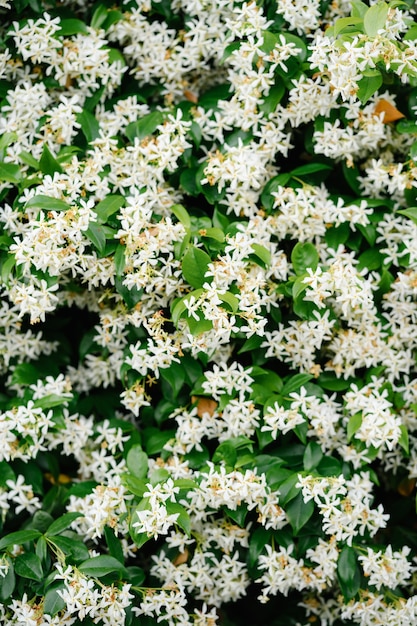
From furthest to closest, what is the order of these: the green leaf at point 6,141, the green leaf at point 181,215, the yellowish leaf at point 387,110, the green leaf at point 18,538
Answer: the yellowish leaf at point 387,110
the green leaf at point 6,141
the green leaf at point 181,215
the green leaf at point 18,538

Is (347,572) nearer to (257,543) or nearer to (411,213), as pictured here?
(257,543)

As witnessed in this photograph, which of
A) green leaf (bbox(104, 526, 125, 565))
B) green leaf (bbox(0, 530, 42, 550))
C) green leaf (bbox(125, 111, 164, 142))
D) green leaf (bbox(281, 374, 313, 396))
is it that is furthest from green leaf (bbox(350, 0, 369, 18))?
green leaf (bbox(0, 530, 42, 550))

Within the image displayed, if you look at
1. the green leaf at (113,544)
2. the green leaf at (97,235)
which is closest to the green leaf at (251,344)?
the green leaf at (97,235)

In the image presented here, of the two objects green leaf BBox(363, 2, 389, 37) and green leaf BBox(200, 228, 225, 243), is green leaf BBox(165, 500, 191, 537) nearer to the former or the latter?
green leaf BBox(200, 228, 225, 243)

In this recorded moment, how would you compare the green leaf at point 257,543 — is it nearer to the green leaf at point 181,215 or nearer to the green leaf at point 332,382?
the green leaf at point 332,382

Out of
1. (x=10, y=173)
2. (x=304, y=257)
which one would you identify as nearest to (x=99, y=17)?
(x=10, y=173)

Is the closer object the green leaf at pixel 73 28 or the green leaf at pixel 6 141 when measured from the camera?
the green leaf at pixel 6 141

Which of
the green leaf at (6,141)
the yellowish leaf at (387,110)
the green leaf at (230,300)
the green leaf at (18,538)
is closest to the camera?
the green leaf at (230,300)

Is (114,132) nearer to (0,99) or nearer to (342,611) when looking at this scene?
(0,99)
